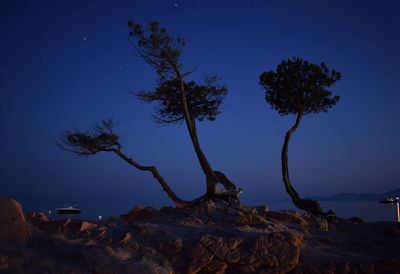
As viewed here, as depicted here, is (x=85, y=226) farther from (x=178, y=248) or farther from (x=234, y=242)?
(x=234, y=242)

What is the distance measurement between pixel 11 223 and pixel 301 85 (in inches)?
578

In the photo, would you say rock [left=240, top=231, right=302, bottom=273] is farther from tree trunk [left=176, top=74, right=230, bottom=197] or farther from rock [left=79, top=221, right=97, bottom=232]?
tree trunk [left=176, top=74, right=230, bottom=197]

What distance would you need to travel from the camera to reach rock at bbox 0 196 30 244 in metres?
3.99

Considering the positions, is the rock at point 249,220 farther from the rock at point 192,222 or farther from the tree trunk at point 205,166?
the tree trunk at point 205,166

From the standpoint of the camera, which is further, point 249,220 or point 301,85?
point 301,85

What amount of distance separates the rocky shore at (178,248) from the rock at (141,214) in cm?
162

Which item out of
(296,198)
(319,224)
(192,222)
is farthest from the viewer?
(296,198)

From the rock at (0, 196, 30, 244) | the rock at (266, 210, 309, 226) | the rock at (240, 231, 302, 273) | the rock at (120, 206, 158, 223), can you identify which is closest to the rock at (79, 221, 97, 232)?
the rock at (0, 196, 30, 244)

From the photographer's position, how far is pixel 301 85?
49.8 ft

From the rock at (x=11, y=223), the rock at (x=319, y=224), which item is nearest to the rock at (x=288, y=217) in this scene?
the rock at (x=319, y=224)

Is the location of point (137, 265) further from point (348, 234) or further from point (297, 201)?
point (297, 201)

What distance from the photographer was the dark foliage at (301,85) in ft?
49.1

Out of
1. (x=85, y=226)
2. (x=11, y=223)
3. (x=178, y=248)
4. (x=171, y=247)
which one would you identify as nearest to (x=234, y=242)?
(x=178, y=248)

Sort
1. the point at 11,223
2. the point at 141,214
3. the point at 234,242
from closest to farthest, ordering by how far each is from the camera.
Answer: the point at 11,223 → the point at 234,242 → the point at 141,214
